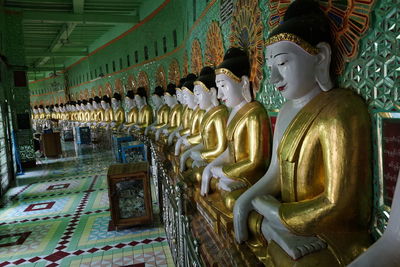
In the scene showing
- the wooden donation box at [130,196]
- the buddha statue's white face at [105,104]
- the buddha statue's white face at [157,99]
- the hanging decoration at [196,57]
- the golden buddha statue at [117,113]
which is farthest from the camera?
the buddha statue's white face at [105,104]

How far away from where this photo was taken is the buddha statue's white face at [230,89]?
90.3 inches

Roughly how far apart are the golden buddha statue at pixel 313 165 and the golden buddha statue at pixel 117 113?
7.84 metres

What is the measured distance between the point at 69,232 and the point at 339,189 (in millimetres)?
3563

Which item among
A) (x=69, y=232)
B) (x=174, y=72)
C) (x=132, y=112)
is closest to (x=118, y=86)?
(x=132, y=112)

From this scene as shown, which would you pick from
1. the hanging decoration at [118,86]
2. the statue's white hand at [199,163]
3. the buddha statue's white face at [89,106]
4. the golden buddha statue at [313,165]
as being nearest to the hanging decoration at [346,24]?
the golden buddha statue at [313,165]

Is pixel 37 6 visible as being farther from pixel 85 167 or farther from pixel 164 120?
pixel 164 120

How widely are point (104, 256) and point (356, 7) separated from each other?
10.0 feet

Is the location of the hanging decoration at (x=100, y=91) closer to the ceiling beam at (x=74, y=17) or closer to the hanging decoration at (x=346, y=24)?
the ceiling beam at (x=74, y=17)

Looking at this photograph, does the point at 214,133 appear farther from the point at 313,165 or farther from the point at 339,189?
the point at 339,189

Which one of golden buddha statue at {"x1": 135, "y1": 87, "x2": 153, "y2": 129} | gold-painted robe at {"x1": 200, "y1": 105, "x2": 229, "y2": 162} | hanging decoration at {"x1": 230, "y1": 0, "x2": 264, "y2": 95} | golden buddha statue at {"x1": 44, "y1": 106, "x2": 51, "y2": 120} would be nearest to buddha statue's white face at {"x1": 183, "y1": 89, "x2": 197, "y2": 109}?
gold-painted robe at {"x1": 200, "y1": 105, "x2": 229, "y2": 162}

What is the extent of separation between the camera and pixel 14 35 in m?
8.12

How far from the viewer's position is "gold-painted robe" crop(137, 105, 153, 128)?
7.60m

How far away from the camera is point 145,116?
769 centimetres

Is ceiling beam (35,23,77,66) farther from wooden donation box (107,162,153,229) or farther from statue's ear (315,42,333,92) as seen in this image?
statue's ear (315,42,333,92)
